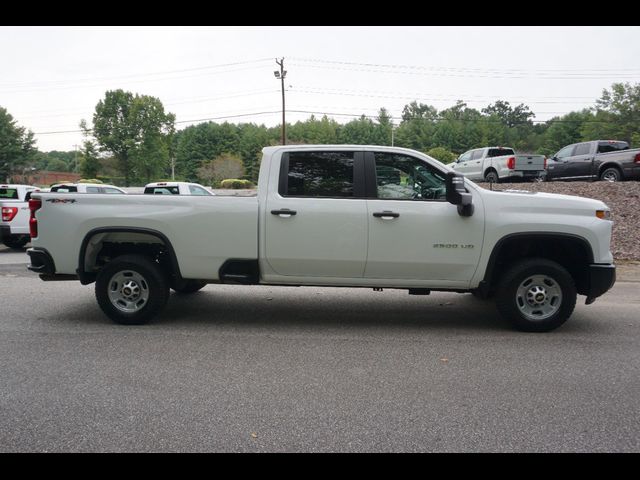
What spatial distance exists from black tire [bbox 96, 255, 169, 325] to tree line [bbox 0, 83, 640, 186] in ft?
147

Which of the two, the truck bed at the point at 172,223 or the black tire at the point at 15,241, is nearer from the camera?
the truck bed at the point at 172,223

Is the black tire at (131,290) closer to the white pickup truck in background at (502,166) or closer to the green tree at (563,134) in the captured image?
the white pickup truck in background at (502,166)

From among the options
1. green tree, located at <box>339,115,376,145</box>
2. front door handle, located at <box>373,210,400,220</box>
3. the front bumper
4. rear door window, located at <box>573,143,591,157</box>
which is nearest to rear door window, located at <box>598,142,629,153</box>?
rear door window, located at <box>573,143,591,157</box>

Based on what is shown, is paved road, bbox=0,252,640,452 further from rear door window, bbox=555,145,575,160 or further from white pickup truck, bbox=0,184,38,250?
rear door window, bbox=555,145,575,160

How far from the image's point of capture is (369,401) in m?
4.10

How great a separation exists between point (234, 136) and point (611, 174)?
91.1 metres

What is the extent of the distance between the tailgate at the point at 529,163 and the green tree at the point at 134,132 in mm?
70991

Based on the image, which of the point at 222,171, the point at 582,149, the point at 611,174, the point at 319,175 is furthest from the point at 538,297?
the point at 222,171

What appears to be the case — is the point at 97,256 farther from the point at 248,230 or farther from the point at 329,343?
the point at 329,343

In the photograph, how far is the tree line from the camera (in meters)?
68.8

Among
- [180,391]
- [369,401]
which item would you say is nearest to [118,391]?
[180,391]

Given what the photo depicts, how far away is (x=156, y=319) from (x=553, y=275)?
484 cm

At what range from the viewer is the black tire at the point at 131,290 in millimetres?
6227

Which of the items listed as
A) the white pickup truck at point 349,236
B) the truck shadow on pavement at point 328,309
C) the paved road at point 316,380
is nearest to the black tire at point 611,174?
the paved road at point 316,380
